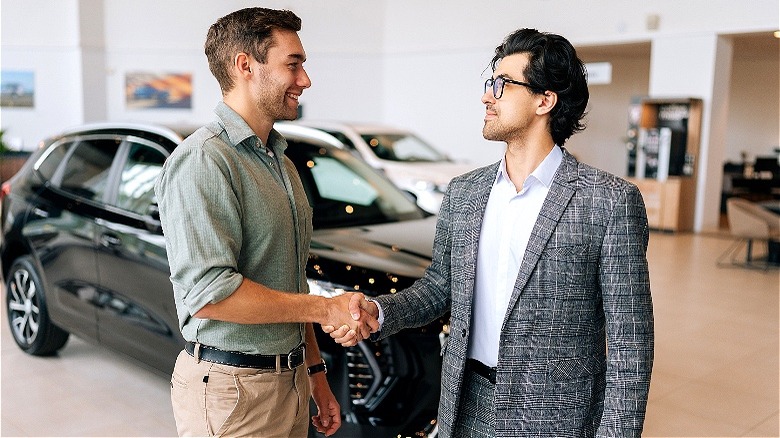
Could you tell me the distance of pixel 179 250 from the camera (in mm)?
1669

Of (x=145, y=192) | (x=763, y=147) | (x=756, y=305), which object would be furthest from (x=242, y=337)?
(x=763, y=147)

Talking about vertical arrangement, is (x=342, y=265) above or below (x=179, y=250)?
below

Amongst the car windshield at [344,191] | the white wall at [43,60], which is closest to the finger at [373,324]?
the car windshield at [344,191]

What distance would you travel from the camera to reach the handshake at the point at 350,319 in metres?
1.85

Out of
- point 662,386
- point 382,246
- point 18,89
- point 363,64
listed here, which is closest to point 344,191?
point 382,246

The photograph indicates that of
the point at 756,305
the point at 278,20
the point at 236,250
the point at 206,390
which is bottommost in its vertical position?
the point at 756,305

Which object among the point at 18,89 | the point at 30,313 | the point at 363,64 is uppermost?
the point at 363,64

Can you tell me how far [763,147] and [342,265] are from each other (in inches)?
699

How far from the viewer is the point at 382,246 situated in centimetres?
353

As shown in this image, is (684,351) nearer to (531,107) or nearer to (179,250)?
(531,107)

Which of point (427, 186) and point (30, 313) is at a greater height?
point (427, 186)

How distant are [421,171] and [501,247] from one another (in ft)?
23.4

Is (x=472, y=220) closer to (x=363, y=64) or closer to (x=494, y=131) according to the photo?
(x=494, y=131)

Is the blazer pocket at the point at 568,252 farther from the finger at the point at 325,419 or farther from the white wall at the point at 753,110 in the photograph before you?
the white wall at the point at 753,110
